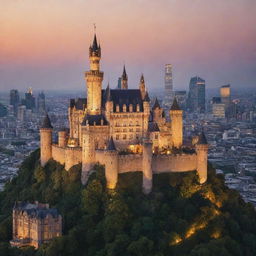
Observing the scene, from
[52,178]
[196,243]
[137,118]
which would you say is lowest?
[196,243]

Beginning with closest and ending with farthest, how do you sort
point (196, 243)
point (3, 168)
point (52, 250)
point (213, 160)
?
point (52, 250), point (196, 243), point (3, 168), point (213, 160)

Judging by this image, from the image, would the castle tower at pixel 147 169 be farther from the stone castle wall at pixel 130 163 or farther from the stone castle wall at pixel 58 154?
the stone castle wall at pixel 58 154

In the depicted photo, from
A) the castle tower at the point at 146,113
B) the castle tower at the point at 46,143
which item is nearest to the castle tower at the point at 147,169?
the castle tower at the point at 146,113

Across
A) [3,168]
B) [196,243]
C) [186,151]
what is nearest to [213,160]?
[3,168]

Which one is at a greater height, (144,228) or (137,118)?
(137,118)

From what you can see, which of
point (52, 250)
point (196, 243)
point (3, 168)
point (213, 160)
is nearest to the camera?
point (52, 250)

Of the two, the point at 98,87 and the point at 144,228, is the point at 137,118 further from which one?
the point at 144,228

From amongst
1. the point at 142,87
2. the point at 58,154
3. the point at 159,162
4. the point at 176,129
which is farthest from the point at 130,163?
the point at 142,87
